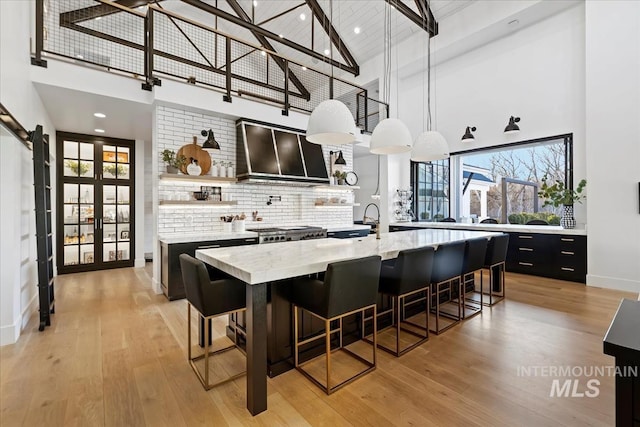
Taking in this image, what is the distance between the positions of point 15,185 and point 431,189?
7709mm

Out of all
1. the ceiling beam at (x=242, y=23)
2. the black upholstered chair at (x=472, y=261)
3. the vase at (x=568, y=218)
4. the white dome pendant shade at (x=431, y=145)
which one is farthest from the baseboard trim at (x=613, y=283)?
the ceiling beam at (x=242, y=23)

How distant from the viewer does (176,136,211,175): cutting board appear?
179 inches

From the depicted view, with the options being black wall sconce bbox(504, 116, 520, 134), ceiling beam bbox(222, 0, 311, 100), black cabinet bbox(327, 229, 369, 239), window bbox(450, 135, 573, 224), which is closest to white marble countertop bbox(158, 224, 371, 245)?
black cabinet bbox(327, 229, 369, 239)

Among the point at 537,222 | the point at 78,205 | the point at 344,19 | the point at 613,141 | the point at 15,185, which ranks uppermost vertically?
the point at 344,19

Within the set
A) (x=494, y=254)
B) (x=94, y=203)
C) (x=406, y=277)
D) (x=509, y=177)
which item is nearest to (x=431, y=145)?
(x=494, y=254)

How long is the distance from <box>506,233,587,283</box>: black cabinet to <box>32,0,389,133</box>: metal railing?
13.4 ft

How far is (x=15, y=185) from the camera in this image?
2938 mm

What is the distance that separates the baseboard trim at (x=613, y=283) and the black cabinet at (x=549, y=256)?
107mm

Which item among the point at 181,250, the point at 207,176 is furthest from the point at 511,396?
the point at 207,176

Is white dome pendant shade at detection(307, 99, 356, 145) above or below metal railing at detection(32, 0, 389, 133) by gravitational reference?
below

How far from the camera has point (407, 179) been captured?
7961mm

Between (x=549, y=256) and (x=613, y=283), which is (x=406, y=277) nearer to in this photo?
(x=549, y=256)

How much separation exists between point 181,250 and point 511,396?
382cm

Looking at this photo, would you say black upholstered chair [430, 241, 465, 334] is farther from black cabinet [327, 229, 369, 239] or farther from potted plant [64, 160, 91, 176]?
potted plant [64, 160, 91, 176]
